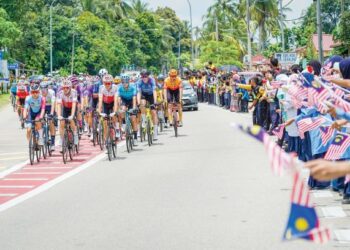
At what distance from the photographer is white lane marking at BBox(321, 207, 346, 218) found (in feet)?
31.3

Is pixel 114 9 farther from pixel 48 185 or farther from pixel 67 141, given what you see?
pixel 48 185

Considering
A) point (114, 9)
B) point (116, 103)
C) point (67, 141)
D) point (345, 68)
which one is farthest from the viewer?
point (114, 9)

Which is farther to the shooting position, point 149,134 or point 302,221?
point 149,134

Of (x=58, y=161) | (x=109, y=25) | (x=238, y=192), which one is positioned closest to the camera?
(x=238, y=192)

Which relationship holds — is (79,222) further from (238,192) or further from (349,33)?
(349,33)

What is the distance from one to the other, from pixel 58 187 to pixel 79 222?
3.93m

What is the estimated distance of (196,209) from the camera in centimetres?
1036

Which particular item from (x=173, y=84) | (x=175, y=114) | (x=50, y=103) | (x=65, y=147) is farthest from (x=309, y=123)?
(x=173, y=84)

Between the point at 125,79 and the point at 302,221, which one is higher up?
the point at 125,79

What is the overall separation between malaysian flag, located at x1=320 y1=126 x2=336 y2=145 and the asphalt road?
0.99 m

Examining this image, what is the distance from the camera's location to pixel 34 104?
18562 millimetres

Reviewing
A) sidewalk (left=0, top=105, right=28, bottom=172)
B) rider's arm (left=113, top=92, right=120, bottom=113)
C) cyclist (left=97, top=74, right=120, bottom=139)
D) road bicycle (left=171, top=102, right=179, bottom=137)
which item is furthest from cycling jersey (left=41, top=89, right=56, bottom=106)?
road bicycle (left=171, top=102, right=179, bottom=137)

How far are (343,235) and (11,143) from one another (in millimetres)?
17486

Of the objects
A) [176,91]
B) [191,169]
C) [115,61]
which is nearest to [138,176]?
[191,169]
